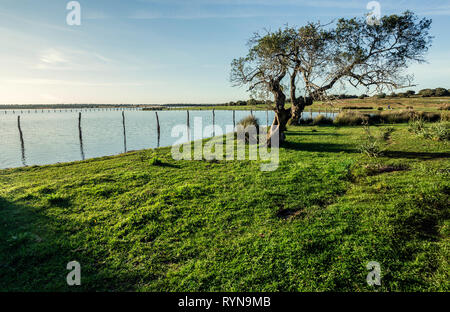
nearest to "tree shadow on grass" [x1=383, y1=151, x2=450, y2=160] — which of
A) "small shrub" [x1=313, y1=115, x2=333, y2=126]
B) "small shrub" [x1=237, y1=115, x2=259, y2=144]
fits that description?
"small shrub" [x1=237, y1=115, x2=259, y2=144]

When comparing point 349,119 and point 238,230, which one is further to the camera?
point 349,119

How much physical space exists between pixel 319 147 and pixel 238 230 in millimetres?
10131

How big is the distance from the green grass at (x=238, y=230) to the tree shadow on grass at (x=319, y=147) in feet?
10.7

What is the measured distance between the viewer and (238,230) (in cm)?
518

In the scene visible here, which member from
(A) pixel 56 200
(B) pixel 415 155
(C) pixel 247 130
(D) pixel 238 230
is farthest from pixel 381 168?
(C) pixel 247 130

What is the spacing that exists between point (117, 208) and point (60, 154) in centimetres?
1727

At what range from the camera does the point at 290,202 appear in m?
6.36

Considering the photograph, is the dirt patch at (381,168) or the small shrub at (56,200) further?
the dirt patch at (381,168)

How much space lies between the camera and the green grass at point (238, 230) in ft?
12.2

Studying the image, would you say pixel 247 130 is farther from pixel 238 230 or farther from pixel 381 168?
pixel 238 230

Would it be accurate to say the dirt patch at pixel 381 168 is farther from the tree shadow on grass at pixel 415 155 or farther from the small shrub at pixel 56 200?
the small shrub at pixel 56 200

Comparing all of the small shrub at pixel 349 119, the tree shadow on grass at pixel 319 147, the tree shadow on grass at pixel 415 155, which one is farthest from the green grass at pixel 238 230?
the small shrub at pixel 349 119
